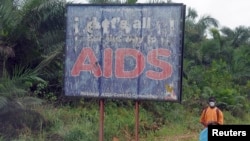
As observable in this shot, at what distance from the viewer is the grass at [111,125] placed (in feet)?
38.9

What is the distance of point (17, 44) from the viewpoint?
14.0 metres

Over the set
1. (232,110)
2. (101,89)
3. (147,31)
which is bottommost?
(232,110)

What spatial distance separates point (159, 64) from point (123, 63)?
66cm

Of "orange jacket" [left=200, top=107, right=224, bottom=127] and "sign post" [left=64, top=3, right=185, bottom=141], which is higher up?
"sign post" [left=64, top=3, right=185, bottom=141]

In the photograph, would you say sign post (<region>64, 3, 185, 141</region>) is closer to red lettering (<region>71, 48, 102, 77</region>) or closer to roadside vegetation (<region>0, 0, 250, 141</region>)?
red lettering (<region>71, 48, 102, 77</region>)

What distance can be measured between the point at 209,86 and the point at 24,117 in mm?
12665

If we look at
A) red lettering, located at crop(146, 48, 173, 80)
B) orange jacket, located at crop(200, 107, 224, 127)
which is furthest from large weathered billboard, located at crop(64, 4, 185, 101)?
orange jacket, located at crop(200, 107, 224, 127)

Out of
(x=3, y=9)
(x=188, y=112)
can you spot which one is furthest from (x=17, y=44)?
(x=188, y=112)

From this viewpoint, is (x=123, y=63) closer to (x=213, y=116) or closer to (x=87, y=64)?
(x=87, y=64)

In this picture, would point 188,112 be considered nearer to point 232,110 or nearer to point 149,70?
point 232,110

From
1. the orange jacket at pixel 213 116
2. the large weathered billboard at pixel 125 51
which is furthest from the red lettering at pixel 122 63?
the orange jacket at pixel 213 116

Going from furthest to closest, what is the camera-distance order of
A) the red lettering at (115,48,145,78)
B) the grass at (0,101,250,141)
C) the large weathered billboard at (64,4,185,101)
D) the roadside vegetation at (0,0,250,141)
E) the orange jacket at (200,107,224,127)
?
the roadside vegetation at (0,0,250,141), the grass at (0,101,250,141), the orange jacket at (200,107,224,127), the red lettering at (115,48,145,78), the large weathered billboard at (64,4,185,101)

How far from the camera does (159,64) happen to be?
31.2ft

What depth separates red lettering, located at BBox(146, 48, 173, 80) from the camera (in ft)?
31.1
